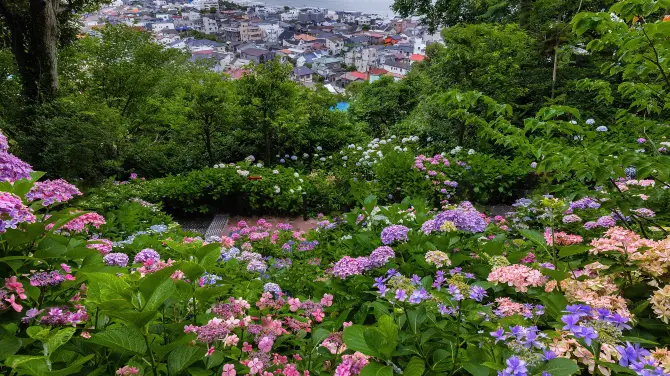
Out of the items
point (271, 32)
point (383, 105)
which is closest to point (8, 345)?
point (383, 105)

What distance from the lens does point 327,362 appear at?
1319 mm

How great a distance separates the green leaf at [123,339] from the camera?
96 centimetres

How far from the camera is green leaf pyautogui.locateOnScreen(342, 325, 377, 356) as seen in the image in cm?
112

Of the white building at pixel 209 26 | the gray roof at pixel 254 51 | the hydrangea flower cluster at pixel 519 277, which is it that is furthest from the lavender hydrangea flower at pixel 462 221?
the white building at pixel 209 26

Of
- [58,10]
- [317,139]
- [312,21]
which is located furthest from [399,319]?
[312,21]

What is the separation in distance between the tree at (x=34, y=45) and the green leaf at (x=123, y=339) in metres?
6.45

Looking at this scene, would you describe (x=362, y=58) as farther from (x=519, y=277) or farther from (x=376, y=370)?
(x=376, y=370)

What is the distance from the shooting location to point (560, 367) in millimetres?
Answer: 915

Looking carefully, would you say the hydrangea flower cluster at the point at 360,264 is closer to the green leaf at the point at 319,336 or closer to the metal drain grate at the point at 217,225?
the green leaf at the point at 319,336

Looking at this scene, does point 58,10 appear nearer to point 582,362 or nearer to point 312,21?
point 582,362

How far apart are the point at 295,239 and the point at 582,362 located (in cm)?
254

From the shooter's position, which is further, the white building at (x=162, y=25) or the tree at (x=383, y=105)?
the white building at (x=162, y=25)

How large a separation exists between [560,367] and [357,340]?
0.52 meters

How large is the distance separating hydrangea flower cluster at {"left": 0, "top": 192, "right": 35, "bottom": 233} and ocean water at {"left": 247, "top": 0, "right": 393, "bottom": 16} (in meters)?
128
